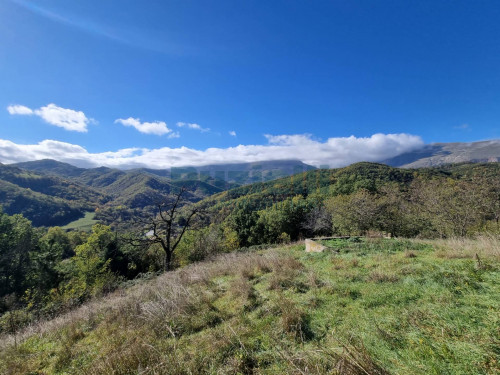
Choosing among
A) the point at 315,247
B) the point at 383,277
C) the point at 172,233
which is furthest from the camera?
the point at 172,233

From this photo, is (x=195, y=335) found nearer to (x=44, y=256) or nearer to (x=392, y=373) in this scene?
(x=392, y=373)

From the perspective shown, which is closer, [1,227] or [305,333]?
[305,333]

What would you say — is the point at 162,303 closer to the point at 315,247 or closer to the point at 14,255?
the point at 315,247

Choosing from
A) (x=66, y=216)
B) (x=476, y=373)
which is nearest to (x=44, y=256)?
(x=476, y=373)

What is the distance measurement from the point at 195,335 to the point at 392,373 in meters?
3.39

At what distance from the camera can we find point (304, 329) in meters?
3.64

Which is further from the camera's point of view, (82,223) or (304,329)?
(82,223)

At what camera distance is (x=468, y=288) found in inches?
157

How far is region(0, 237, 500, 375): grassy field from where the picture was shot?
253 cm

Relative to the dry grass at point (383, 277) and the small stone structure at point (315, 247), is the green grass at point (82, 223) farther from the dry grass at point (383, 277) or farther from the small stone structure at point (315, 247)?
the dry grass at point (383, 277)

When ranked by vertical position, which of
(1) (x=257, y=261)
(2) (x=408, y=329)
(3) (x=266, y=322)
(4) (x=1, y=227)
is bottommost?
(4) (x=1, y=227)

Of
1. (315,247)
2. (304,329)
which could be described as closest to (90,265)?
(315,247)

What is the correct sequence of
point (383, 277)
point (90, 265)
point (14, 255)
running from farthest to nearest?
point (14, 255) → point (90, 265) → point (383, 277)

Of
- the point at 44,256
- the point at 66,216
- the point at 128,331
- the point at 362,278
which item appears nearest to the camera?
the point at 128,331
